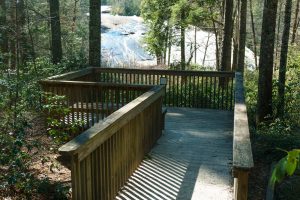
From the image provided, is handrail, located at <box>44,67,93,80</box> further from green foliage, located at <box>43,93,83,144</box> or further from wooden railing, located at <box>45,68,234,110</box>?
green foliage, located at <box>43,93,83,144</box>

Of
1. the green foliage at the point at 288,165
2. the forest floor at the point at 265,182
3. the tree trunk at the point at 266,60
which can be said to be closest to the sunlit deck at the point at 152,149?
the forest floor at the point at 265,182

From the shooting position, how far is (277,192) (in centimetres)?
495

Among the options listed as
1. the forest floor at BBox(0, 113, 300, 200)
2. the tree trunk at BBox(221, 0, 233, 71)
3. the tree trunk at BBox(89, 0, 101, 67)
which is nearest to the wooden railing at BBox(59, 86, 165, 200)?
the forest floor at BBox(0, 113, 300, 200)

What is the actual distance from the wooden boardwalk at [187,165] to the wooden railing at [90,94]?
3.55ft

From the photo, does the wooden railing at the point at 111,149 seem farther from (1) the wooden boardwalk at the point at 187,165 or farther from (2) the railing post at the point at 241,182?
(2) the railing post at the point at 241,182

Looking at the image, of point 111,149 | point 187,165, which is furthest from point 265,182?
point 111,149

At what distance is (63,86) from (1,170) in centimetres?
234

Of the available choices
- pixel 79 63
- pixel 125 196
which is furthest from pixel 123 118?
pixel 79 63

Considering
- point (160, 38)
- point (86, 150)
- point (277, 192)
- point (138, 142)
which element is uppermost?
point (160, 38)

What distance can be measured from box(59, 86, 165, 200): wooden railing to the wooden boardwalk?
8.6 inches

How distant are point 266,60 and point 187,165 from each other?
4187 mm

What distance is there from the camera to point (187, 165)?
5930 mm

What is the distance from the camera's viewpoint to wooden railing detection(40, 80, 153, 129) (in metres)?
7.07

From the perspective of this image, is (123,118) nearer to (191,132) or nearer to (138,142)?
(138,142)
